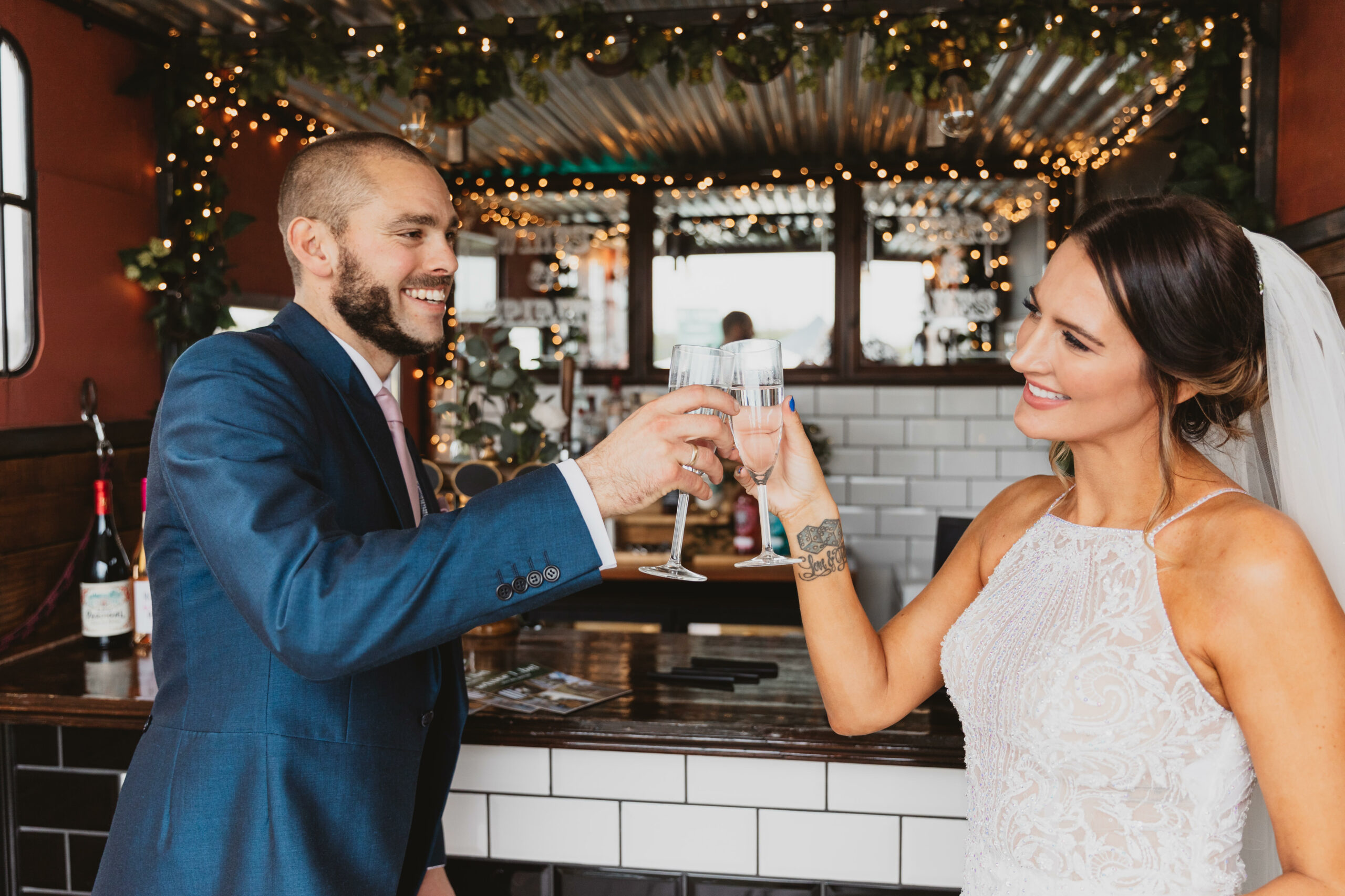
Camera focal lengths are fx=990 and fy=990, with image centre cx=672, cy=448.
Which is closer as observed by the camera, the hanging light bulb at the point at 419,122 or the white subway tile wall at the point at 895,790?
the white subway tile wall at the point at 895,790

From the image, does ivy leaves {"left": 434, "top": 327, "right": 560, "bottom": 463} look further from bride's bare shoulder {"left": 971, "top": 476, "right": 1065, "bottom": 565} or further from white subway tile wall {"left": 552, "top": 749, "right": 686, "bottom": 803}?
bride's bare shoulder {"left": 971, "top": 476, "right": 1065, "bottom": 565}

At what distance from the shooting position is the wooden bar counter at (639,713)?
1.86 metres

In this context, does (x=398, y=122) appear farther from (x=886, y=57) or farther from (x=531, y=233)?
(x=886, y=57)

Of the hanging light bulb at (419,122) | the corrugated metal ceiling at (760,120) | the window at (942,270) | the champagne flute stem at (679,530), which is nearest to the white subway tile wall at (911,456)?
the window at (942,270)

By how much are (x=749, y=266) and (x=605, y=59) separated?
2065 mm

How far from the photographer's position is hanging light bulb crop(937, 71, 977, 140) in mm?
3174

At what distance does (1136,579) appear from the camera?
4.50 feet

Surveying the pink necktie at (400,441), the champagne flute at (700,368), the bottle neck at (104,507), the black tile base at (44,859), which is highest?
the champagne flute at (700,368)

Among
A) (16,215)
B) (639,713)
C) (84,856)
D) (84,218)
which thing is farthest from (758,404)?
(84,218)

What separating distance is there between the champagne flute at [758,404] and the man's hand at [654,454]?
0.05m

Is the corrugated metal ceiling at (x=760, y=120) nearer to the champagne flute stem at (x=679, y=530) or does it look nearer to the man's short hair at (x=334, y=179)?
the man's short hair at (x=334, y=179)

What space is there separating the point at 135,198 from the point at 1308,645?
3.42 meters

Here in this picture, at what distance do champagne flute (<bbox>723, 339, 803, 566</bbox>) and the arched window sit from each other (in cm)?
241

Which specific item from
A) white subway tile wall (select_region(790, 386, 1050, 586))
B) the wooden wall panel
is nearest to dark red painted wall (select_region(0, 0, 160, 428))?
the wooden wall panel
